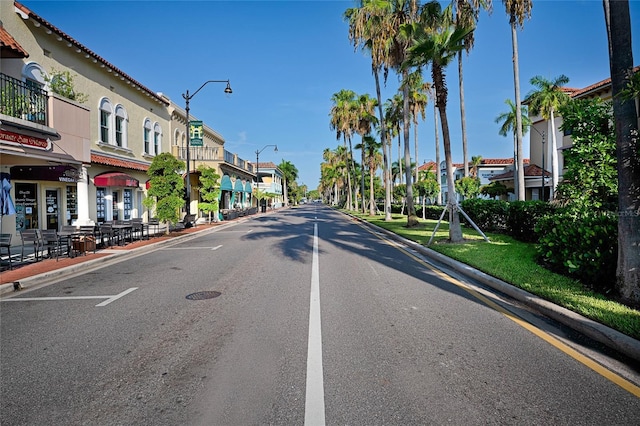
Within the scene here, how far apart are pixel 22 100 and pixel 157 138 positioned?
16180 millimetres

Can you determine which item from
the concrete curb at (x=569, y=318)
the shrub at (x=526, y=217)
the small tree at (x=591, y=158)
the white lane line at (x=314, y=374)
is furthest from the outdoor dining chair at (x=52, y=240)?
the shrub at (x=526, y=217)

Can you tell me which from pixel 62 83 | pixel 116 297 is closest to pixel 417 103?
pixel 62 83

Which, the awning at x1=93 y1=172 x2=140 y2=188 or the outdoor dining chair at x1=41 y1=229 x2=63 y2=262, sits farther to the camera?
the awning at x1=93 y1=172 x2=140 y2=188

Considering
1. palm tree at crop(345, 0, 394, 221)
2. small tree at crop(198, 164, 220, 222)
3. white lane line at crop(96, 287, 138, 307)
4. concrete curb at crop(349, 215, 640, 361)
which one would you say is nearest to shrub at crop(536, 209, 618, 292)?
concrete curb at crop(349, 215, 640, 361)

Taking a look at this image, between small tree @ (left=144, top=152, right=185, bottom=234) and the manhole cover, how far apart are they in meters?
11.7

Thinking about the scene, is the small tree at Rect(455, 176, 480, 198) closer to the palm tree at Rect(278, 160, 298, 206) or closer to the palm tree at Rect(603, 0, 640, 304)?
the palm tree at Rect(603, 0, 640, 304)

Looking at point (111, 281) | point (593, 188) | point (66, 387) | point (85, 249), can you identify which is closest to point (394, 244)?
point (593, 188)

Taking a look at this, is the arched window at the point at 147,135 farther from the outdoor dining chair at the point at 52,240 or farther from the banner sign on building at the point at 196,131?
the outdoor dining chair at the point at 52,240

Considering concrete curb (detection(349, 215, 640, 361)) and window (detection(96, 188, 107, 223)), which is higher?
window (detection(96, 188, 107, 223))

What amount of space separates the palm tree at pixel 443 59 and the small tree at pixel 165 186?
39.0ft

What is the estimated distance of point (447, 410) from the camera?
3.06m

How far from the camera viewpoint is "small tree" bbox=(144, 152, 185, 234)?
691 inches

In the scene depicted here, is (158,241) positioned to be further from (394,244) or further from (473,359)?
(473,359)

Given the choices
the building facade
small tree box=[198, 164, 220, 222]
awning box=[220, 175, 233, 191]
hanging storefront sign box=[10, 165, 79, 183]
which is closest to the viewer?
the building facade
